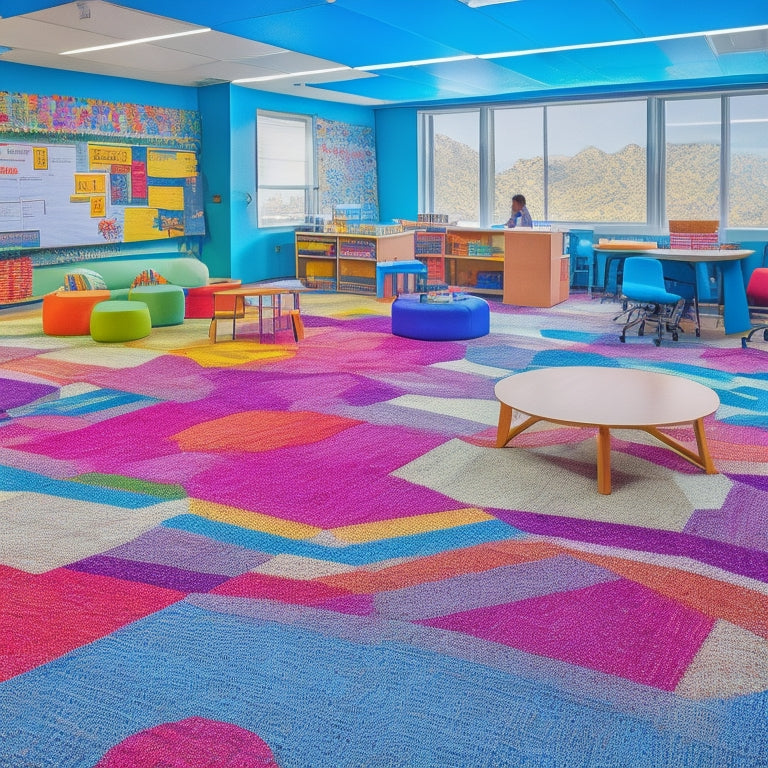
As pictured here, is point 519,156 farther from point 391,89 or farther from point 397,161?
point 391,89

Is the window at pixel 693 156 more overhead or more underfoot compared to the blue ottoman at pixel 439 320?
more overhead

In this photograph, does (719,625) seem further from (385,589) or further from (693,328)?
(693,328)

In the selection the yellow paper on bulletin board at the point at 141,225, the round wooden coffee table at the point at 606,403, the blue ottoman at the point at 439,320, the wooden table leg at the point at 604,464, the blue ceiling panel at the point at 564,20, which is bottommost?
the wooden table leg at the point at 604,464

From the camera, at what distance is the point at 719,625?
3.29 m

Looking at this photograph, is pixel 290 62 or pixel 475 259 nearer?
pixel 290 62

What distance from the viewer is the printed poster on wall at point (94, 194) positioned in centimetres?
1088

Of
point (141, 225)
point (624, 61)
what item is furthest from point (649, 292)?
point (141, 225)

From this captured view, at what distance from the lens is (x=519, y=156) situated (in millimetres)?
15094

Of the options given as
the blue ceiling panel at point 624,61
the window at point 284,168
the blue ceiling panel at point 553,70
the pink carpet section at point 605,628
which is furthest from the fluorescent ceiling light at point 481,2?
the window at point 284,168

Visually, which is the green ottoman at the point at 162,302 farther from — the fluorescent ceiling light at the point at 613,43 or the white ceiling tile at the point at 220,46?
the fluorescent ceiling light at the point at 613,43

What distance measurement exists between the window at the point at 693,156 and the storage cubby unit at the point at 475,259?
3130mm

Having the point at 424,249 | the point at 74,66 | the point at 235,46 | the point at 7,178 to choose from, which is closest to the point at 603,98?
the point at 424,249

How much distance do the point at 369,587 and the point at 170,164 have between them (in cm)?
1074

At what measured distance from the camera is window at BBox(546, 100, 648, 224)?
14.0 metres
